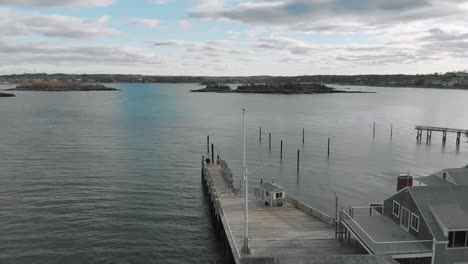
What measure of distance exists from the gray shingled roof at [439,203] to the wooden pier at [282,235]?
3.59 meters

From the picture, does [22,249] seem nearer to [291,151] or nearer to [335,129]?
[291,151]

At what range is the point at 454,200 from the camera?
2362cm

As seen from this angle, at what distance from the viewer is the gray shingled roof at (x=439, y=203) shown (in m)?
22.2

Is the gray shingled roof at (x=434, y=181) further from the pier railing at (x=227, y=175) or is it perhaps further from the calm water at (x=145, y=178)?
the pier railing at (x=227, y=175)

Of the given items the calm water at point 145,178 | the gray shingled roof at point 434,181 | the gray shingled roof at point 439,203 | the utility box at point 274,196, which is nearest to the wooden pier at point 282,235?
the utility box at point 274,196

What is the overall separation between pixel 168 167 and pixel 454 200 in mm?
39761

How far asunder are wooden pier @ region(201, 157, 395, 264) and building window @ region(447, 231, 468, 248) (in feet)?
13.4

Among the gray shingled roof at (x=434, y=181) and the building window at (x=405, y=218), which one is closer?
the building window at (x=405, y=218)

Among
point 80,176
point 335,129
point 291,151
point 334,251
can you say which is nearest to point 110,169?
point 80,176

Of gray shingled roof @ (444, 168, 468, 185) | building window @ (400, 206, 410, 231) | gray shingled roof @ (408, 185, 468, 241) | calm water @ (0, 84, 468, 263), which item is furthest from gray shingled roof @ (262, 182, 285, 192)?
gray shingled roof @ (444, 168, 468, 185)

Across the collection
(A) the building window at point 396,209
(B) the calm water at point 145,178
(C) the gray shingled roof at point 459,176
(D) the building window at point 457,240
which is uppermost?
(C) the gray shingled roof at point 459,176

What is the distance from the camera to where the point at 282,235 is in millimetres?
26500

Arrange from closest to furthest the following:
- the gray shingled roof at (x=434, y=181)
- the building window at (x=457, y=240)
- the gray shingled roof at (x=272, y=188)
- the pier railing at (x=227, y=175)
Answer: the building window at (x=457, y=240), the gray shingled roof at (x=434, y=181), the gray shingled roof at (x=272, y=188), the pier railing at (x=227, y=175)

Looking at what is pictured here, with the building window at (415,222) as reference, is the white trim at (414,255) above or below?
below
